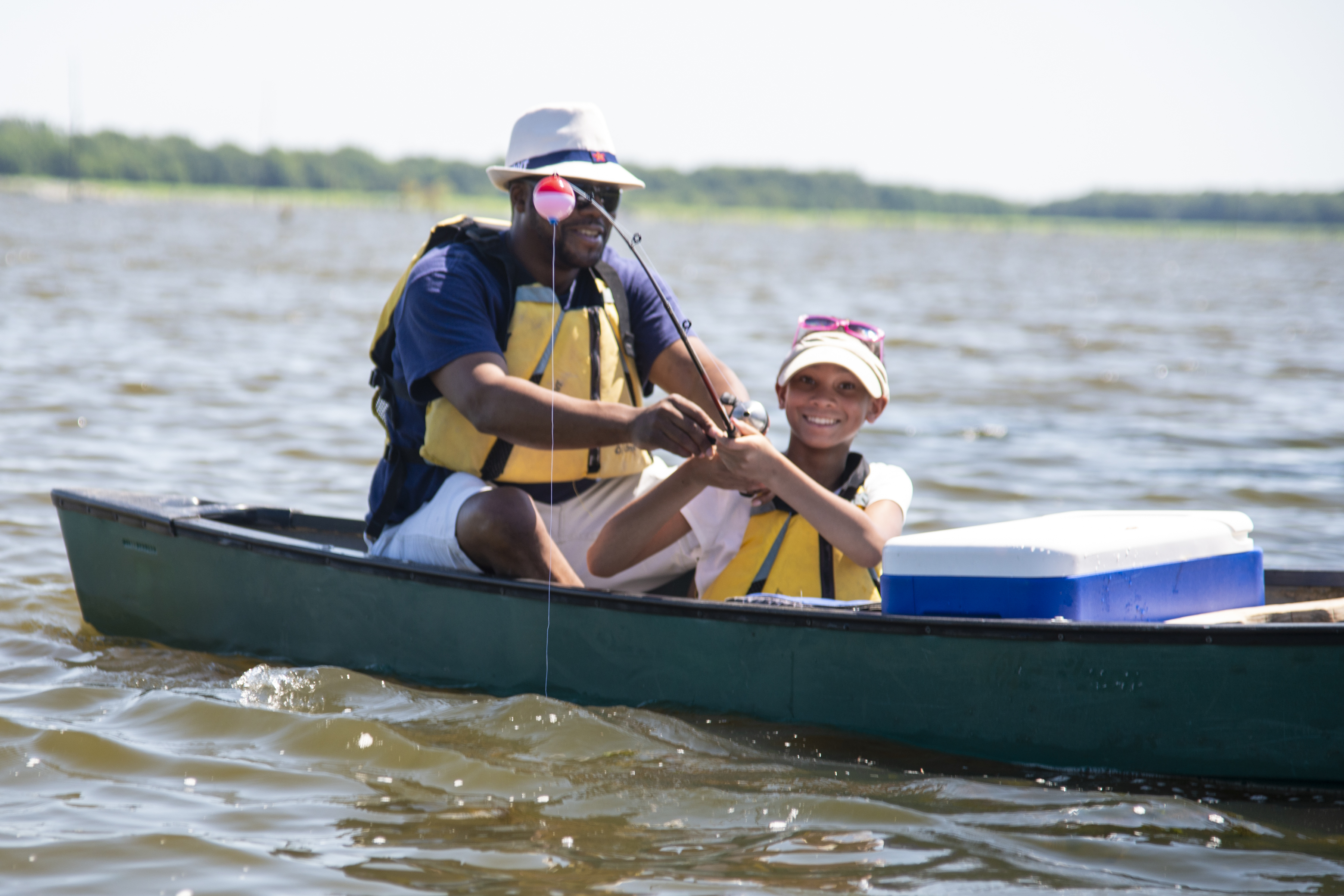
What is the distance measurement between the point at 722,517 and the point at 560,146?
3.85ft

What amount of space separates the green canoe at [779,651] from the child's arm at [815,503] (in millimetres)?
313

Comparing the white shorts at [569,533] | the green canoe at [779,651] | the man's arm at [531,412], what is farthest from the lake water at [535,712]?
the man's arm at [531,412]

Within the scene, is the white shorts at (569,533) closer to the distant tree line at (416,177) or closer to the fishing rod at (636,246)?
the fishing rod at (636,246)

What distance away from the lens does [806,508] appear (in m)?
3.46

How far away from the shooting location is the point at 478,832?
2.93 metres

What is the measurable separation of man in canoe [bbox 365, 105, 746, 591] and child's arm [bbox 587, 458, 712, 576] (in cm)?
9

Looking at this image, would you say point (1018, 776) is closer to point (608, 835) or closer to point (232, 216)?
point (608, 835)

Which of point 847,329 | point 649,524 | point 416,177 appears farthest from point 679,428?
point 416,177

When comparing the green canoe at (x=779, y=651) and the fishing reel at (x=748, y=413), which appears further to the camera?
the fishing reel at (x=748, y=413)

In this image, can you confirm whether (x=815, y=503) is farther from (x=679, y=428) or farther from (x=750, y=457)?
(x=679, y=428)

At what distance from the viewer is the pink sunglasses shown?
379cm

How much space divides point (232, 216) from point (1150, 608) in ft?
226

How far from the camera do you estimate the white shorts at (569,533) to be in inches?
148

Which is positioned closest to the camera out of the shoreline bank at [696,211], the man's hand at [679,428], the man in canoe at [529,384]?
the man's hand at [679,428]
